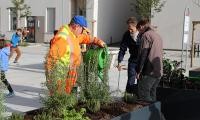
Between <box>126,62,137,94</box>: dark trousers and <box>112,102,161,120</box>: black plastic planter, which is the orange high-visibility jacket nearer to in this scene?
<box>112,102,161,120</box>: black plastic planter

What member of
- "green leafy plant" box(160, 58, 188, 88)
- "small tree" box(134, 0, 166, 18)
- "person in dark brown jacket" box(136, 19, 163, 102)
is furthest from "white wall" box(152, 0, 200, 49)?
"person in dark brown jacket" box(136, 19, 163, 102)

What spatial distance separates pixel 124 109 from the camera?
220 inches

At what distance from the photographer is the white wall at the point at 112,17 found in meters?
36.4

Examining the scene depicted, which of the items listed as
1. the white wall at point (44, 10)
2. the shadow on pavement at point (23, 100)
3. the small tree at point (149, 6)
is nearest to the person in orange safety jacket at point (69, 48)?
the shadow on pavement at point (23, 100)

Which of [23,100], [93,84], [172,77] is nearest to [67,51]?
[93,84]

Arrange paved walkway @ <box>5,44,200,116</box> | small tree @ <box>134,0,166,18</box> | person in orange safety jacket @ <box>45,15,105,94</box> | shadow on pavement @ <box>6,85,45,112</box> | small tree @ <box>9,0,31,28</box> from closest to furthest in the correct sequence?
person in orange safety jacket @ <box>45,15,105,94</box> < shadow on pavement @ <box>6,85,45,112</box> < paved walkway @ <box>5,44,200,116</box> < small tree @ <box>134,0,166,18</box> < small tree @ <box>9,0,31,28</box>

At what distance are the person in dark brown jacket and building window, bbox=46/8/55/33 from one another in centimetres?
3074

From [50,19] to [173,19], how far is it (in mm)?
10607

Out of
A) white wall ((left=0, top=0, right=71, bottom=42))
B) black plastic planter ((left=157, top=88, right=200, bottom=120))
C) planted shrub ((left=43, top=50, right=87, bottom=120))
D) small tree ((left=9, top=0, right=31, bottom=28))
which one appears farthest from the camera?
white wall ((left=0, top=0, right=71, bottom=42))

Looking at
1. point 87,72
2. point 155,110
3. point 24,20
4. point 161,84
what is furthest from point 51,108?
point 24,20

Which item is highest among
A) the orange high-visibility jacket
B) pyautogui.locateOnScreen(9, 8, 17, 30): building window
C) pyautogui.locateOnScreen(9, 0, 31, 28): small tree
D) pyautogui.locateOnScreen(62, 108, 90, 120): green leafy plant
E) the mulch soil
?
pyautogui.locateOnScreen(9, 0, 31, 28): small tree

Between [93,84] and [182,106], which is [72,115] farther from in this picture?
[182,106]

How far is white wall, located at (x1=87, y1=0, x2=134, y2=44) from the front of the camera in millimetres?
36406

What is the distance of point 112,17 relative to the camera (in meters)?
38.0
